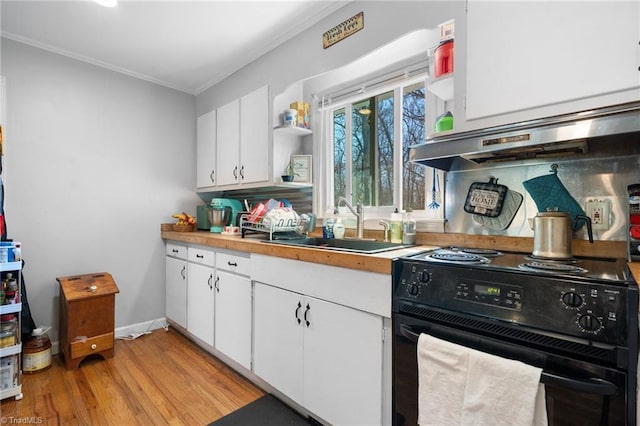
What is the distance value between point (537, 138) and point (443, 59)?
0.62 metres

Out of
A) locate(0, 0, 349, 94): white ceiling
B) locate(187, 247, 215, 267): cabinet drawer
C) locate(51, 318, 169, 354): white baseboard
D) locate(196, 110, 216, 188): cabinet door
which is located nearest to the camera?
locate(0, 0, 349, 94): white ceiling

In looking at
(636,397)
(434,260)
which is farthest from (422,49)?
(636,397)

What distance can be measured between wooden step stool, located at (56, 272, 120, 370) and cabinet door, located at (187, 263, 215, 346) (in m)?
0.57

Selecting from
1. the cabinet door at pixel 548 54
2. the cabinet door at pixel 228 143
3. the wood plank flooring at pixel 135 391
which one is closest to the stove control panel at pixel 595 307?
the cabinet door at pixel 548 54

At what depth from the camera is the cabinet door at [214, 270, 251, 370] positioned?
2.01m

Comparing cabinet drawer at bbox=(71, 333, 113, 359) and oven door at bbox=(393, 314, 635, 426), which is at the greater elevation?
oven door at bbox=(393, 314, 635, 426)

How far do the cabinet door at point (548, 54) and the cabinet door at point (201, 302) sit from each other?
2.08m

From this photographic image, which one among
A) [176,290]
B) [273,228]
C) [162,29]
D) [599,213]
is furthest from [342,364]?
[162,29]

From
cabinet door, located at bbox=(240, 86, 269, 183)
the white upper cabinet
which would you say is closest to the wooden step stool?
the white upper cabinet

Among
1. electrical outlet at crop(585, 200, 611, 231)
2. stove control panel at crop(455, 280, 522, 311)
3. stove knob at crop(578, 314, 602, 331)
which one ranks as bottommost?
stove knob at crop(578, 314, 602, 331)

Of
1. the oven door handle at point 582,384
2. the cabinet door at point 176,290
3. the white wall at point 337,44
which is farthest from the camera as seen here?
the cabinet door at point 176,290

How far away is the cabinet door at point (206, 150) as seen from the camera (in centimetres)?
308

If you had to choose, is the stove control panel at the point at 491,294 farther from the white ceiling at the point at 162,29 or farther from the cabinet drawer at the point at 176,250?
the cabinet drawer at the point at 176,250

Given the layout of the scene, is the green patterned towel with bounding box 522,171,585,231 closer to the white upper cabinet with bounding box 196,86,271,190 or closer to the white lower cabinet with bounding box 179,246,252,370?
the white lower cabinet with bounding box 179,246,252,370
